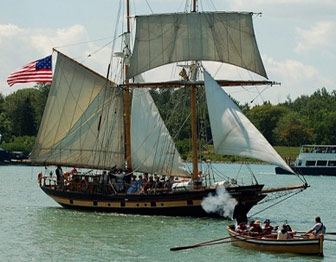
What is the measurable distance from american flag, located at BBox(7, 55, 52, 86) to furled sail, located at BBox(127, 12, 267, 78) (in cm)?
636

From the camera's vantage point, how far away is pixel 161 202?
198 feet

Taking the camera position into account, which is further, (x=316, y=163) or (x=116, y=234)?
(x=316, y=163)

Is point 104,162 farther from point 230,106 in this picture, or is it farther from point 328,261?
point 328,261

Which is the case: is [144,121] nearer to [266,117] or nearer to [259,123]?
[259,123]

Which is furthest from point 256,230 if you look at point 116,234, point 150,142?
point 150,142

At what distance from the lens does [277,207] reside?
75000 mm

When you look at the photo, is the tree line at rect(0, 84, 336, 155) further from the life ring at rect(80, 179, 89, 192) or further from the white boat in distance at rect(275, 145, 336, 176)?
the life ring at rect(80, 179, 89, 192)

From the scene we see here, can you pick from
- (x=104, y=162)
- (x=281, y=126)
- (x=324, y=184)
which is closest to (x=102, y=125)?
(x=104, y=162)

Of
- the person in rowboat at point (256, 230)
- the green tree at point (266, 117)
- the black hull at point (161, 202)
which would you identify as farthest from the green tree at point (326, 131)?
the person in rowboat at point (256, 230)

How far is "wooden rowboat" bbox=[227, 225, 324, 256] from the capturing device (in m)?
44.8

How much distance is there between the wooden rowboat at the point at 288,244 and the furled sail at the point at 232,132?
868 cm

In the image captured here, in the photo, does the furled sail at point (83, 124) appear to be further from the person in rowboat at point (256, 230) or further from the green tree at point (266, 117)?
the green tree at point (266, 117)

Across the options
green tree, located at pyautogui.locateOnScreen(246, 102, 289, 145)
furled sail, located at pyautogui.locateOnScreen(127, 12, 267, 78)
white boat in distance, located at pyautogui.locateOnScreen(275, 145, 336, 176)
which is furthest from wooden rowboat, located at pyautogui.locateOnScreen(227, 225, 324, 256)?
green tree, located at pyautogui.locateOnScreen(246, 102, 289, 145)

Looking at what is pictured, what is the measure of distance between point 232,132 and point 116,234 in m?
10.2
